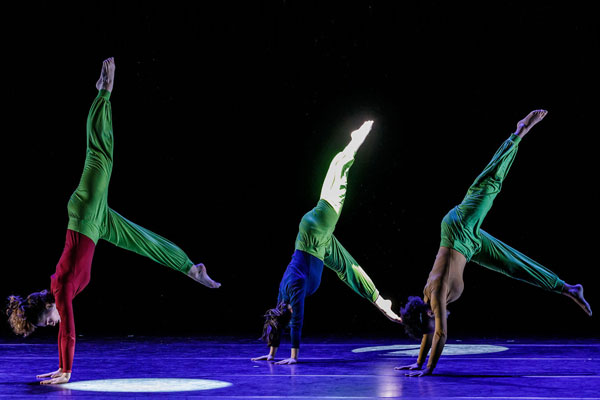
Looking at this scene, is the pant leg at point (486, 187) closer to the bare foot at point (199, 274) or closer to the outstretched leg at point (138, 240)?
the bare foot at point (199, 274)

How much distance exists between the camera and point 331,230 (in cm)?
649

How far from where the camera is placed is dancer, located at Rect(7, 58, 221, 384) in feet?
17.0

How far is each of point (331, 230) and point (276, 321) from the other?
88 centimetres

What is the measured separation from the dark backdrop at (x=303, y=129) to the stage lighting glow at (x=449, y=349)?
1.26 m

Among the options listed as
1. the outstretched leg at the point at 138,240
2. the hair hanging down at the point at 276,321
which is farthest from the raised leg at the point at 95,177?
the hair hanging down at the point at 276,321

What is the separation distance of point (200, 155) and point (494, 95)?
329 cm

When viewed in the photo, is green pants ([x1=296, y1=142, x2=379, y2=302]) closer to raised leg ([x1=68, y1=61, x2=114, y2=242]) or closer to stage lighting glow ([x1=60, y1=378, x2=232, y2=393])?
stage lighting glow ([x1=60, y1=378, x2=232, y2=393])

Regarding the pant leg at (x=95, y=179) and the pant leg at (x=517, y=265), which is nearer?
the pant leg at (x=95, y=179)

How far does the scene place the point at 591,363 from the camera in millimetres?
6145

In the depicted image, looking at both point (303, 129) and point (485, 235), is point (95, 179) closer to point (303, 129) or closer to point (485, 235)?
point (485, 235)

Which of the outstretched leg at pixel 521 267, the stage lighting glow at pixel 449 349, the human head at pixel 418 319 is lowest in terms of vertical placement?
the stage lighting glow at pixel 449 349

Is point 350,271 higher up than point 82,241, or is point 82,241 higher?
point 82,241

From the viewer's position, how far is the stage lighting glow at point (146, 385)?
16.5 feet

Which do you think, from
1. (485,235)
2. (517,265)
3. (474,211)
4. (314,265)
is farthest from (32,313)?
(517,265)
